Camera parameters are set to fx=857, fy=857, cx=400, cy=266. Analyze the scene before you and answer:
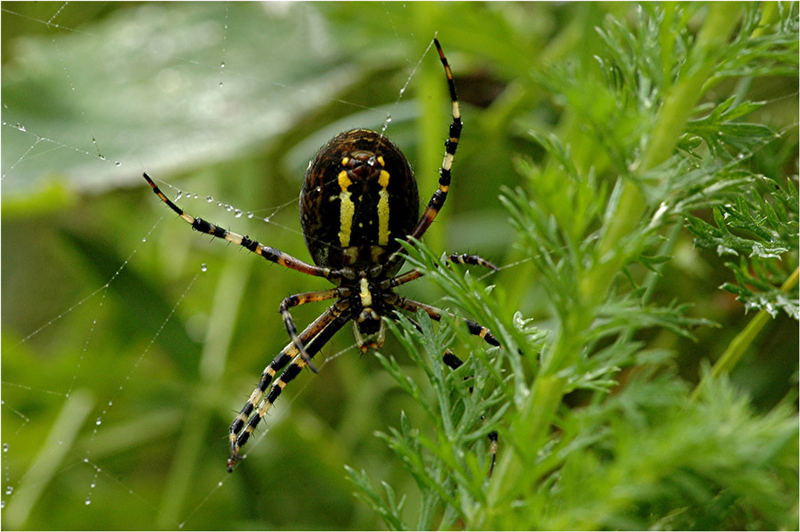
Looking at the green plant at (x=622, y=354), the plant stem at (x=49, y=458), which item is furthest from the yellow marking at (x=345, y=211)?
the plant stem at (x=49, y=458)

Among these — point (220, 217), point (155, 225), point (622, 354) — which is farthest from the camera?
point (220, 217)

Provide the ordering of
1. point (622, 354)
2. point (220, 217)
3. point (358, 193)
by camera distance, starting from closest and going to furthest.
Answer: point (622, 354), point (358, 193), point (220, 217)

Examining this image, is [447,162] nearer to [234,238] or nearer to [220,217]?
Result: [234,238]

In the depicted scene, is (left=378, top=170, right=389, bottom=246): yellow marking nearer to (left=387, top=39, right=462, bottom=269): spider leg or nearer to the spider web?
(left=387, top=39, right=462, bottom=269): spider leg

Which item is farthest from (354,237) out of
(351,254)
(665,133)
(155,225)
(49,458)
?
(49,458)

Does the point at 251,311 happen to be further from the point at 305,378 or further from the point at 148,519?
the point at 148,519

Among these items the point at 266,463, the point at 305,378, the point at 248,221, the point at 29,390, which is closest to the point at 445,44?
the point at 248,221

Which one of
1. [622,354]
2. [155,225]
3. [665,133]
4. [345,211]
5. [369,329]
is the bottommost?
[622,354]
